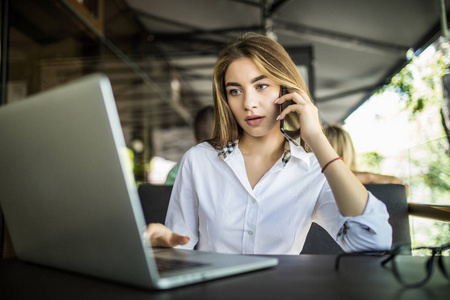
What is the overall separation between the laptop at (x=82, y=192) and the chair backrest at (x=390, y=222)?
4.44 feet

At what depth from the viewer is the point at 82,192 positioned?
594mm

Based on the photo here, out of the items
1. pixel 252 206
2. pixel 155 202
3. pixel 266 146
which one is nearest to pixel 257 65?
pixel 266 146

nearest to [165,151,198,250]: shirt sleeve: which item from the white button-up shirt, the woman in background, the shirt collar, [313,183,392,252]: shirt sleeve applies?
the white button-up shirt

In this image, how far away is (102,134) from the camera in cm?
52

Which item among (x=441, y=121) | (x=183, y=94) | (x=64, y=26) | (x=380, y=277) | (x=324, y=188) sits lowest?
(x=380, y=277)

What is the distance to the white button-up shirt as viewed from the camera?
1348 mm

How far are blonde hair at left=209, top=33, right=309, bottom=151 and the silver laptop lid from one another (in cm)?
89

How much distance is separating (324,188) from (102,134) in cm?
98

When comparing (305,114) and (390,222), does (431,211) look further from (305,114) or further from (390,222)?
(305,114)

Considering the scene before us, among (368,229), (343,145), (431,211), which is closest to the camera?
(368,229)

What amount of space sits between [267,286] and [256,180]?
2.88 feet

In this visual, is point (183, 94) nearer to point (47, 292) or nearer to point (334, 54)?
point (334, 54)

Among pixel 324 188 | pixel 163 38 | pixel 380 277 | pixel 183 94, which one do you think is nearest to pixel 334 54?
pixel 163 38

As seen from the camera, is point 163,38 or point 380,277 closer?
point 380,277
